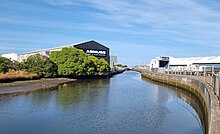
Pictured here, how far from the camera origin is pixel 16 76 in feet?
129

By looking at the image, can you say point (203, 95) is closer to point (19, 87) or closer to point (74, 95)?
point (74, 95)

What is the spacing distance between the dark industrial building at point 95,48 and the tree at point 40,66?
2504 cm

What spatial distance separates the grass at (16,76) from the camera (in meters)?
36.8

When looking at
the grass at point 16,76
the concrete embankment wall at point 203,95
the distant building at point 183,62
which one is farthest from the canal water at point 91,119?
the distant building at point 183,62

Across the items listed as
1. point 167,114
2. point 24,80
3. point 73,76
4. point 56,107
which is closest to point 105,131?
point 167,114

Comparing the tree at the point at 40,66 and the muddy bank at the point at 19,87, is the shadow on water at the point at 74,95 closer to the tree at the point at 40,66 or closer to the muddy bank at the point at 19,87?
the muddy bank at the point at 19,87

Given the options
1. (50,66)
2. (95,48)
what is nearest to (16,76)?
(50,66)

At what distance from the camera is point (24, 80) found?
133 ft

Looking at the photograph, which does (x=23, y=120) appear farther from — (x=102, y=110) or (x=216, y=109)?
(x=216, y=109)

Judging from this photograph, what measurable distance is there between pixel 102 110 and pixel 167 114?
4.52 m

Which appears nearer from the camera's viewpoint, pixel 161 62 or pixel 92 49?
pixel 92 49

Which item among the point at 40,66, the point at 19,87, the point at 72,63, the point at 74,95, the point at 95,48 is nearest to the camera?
the point at 74,95

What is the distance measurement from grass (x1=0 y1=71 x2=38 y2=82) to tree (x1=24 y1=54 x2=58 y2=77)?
162 cm

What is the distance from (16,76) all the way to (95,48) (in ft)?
133
